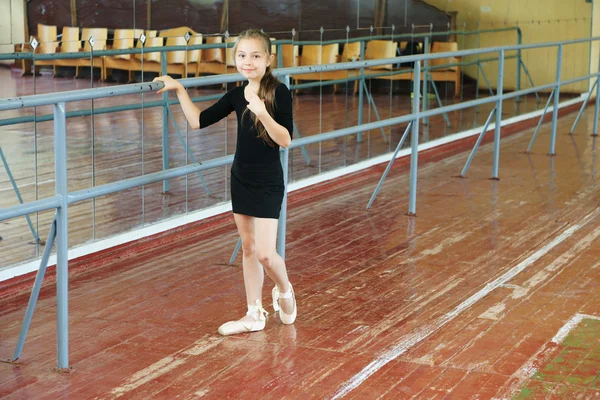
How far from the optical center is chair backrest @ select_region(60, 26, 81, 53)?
5961 mm

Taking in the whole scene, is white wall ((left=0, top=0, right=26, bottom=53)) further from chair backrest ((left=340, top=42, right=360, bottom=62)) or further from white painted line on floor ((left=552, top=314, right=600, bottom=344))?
chair backrest ((left=340, top=42, right=360, bottom=62))

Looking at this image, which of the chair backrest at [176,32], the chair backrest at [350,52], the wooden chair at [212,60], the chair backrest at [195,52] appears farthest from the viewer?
the chair backrest at [350,52]

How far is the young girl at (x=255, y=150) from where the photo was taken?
4211 mm

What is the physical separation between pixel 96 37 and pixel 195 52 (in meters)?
1.15


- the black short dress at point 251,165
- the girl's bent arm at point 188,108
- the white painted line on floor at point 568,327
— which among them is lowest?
the white painted line on floor at point 568,327

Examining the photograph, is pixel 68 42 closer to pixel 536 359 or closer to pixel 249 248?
pixel 249 248

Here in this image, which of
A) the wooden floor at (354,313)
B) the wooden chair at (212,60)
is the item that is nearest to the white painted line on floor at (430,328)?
the wooden floor at (354,313)

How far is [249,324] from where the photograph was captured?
4.56 metres

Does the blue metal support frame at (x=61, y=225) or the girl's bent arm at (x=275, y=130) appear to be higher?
the girl's bent arm at (x=275, y=130)

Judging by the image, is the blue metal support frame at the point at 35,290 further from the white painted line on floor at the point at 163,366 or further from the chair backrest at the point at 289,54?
the chair backrest at the point at 289,54

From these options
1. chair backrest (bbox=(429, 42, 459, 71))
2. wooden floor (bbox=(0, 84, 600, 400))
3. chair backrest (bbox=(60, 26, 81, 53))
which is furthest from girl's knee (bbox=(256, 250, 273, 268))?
chair backrest (bbox=(429, 42, 459, 71))

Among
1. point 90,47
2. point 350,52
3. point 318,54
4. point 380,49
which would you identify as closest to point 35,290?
point 90,47

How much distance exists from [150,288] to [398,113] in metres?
5.88

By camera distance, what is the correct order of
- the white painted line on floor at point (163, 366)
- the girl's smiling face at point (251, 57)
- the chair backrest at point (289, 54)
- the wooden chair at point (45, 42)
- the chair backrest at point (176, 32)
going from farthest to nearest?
the chair backrest at point (289, 54) < the chair backrest at point (176, 32) < the wooden chair at point (45, 42) < the girl's smiling face at point (251, 57) < the white painted line on floor at point (163, 366)
